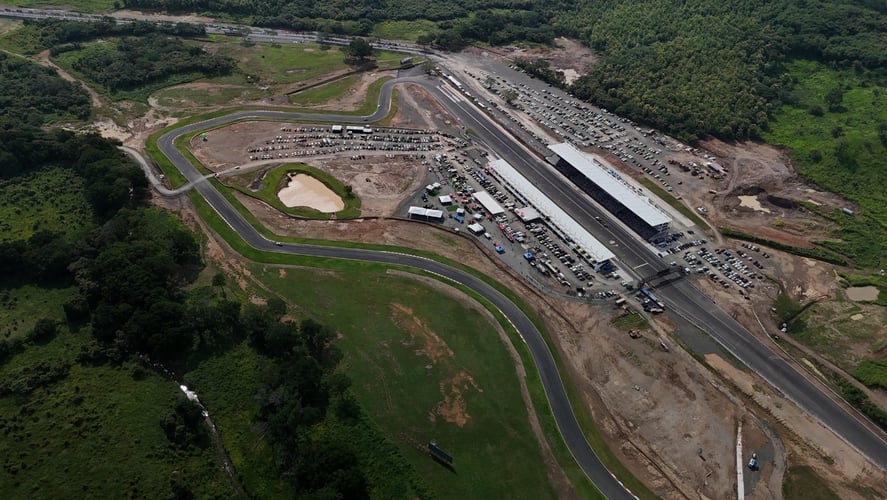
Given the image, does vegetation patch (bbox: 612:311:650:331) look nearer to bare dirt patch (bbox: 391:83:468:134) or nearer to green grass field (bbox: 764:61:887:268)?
green grass field (bbox: 764:61:887:268)

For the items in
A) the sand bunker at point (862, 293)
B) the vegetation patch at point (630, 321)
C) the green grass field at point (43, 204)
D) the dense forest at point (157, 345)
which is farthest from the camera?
the green grass field at point (43, 204)

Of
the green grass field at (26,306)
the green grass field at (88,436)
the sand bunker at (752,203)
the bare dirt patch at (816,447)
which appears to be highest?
the sand bunker at (752,203)

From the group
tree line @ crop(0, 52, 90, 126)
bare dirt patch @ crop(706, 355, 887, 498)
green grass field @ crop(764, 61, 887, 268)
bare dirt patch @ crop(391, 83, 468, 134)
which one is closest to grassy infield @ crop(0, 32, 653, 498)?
bare dirt patch @ crop(706, 355, 887, 498)

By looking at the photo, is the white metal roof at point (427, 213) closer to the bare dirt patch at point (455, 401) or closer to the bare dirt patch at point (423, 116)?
the bare dirt patch at point (423, 116)

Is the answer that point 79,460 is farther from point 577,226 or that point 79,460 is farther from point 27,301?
point 577,226

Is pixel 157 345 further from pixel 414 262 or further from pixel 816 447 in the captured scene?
pixel 816 447

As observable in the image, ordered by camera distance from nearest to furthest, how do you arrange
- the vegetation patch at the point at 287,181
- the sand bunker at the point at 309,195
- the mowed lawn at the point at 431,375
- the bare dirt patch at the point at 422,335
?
the mowed lawn at the point at 431,375
the bare dirt patch at the point at 422,335
the vegetation patch at the point at 287,181
the sand bunker at the point at 309,195

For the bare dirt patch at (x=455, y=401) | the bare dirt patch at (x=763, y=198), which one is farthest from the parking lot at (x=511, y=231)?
the bare dirt patch at (x=763, y=198)
